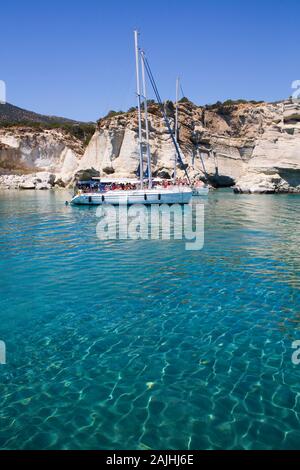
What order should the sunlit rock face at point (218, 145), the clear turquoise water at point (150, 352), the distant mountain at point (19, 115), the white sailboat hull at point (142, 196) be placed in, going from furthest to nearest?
the distant mountain at point (19, 115) → the sunlit rock face at point (218, 145) → the white sailboat hull at point (142, 196) → the clear turquoise water at point (150, 352)

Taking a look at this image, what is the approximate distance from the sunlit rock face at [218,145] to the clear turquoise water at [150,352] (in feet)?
145

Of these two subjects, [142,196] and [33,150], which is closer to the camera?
[142,196]

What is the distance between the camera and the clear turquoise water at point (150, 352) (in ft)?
16.3

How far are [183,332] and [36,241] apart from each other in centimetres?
1220

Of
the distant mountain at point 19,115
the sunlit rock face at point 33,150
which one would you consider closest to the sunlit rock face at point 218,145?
the sunlit rock face at point 33,150

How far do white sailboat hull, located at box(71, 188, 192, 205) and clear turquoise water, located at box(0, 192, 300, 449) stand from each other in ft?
65.4

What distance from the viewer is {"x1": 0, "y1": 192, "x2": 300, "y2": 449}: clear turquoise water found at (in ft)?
16.3

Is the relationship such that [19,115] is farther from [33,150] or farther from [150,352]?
[150,352]

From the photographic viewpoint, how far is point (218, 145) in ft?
217

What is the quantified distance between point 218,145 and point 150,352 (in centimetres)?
6291

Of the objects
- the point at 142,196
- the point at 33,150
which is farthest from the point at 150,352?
the point at 33,150

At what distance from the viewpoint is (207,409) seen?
17.6ft

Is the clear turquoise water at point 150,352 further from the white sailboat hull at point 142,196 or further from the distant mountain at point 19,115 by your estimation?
the distant mountain at point 19,115

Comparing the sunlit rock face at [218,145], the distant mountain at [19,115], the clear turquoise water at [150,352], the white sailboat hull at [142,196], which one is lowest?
the clear turquoise water at [150,352]
